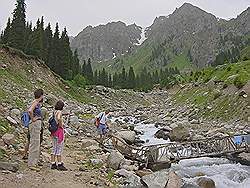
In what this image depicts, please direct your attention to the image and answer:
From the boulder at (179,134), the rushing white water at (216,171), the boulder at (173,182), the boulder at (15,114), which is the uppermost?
the boulder at (15,114)

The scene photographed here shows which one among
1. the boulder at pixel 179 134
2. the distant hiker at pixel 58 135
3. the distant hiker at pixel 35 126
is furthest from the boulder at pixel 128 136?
the distant hiker at pixel 35 126

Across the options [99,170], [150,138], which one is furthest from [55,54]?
[99,170]

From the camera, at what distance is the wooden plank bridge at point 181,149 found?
2033 centimetres

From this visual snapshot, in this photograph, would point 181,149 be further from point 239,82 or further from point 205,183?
point 239,82

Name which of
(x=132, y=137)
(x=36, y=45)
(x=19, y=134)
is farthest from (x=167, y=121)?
(x=36, y=45)

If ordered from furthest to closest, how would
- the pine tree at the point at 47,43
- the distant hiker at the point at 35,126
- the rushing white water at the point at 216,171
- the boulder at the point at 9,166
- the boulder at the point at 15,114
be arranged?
the pine tree at the point at 47,43 → the boulder at the point at 15,114 → the rushing white water at the point at 216,171 → the distant hiker at the point at 35,126 → the boulder at the point at 9,166

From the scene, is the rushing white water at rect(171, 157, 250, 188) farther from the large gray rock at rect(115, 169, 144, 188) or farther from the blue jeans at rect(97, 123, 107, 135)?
the blue jeans at rect(97, 123, 107, 135)

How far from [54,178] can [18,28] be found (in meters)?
57.1

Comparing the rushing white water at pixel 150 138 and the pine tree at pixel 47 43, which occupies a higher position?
the pine tree at pixel 47 43

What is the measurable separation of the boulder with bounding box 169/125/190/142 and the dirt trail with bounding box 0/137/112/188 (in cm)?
1311

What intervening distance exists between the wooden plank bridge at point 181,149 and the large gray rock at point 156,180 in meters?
4.31

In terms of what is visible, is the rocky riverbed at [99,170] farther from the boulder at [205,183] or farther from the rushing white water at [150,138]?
the rushing white water at [150,138]

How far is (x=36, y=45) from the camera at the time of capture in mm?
68688

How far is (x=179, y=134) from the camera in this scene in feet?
94.8
